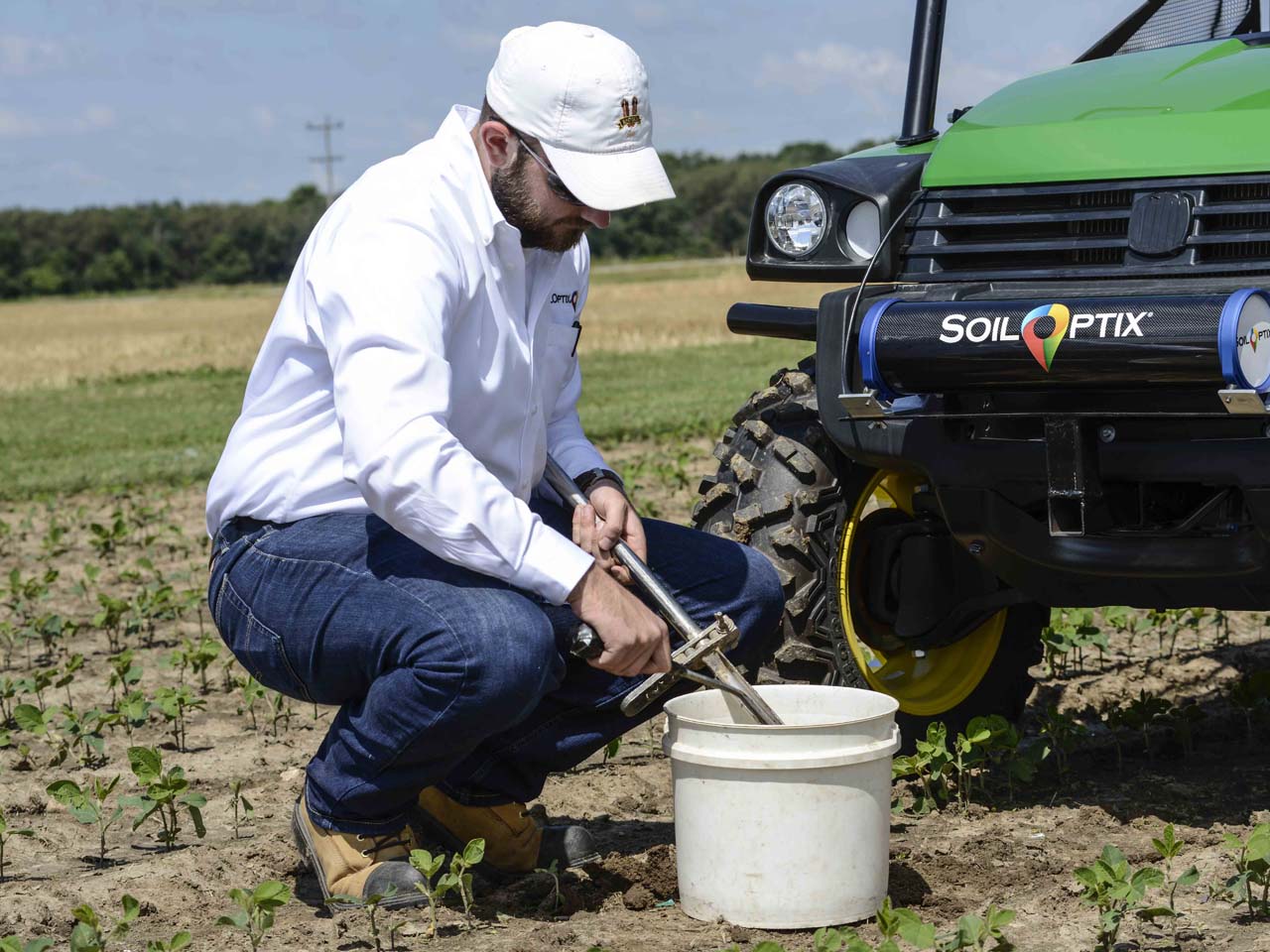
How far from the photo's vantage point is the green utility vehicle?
3072 mm

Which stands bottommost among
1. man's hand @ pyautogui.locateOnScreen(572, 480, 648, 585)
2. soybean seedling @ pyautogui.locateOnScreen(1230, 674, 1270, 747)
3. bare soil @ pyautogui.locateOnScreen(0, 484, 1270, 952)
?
bare soil @ pyautogui.locateOnScreen(0, 484, 1270, 952)

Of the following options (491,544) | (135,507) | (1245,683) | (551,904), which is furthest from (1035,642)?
(135,507)

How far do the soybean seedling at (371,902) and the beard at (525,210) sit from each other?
3.94ft

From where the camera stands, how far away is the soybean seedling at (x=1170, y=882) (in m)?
2.69

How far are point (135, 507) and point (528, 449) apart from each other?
579 centimetres

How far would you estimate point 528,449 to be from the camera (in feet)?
Result: 10.7

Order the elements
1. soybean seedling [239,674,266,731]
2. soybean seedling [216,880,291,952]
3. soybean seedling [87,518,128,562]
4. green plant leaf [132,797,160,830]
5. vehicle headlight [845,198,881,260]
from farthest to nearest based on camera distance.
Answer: soybean seedling [87,518,128,562] < soybean seedling [239,674,266,731] < vehicle headlight [845,198,881,260] < green plant leaf [132,797,160,830] < soybean seedling [216,880,291,952]

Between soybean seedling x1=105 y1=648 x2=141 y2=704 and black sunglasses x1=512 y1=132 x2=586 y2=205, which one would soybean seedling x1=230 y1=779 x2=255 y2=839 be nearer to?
soybean seedling x1=105 y1=648 x2=141 y2=704

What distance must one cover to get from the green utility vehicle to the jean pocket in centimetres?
114

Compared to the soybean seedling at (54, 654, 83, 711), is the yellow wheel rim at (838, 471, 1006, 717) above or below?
above

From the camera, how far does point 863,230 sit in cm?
368

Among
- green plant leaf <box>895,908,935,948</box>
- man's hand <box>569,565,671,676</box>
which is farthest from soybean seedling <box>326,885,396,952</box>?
green plant leaf <box>895,908,935,948</box>

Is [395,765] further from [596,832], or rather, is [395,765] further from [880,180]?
[880,180]

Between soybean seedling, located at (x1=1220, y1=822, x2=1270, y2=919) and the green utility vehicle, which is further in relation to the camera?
the green utility vehicle
